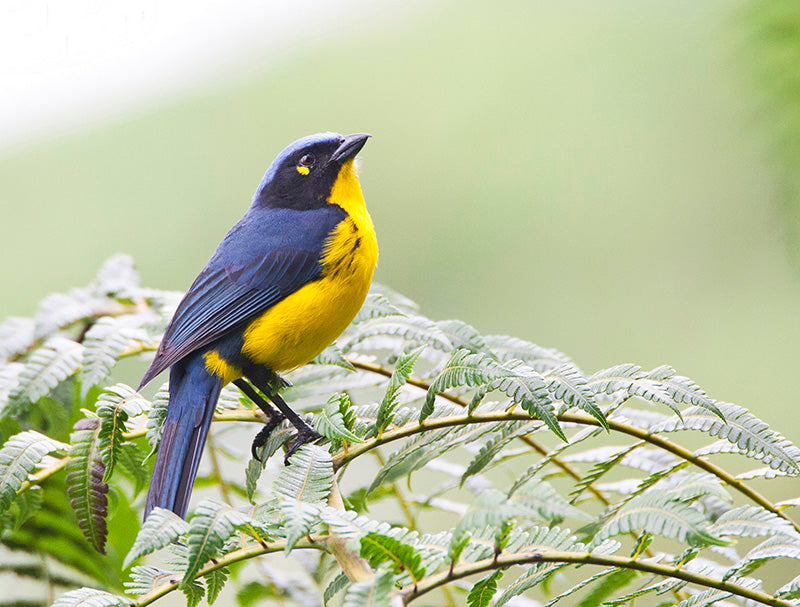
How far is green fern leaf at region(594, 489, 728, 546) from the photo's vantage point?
110cm

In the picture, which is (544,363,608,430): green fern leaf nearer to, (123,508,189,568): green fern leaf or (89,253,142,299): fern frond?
(123,508,189,568): green fern leaf

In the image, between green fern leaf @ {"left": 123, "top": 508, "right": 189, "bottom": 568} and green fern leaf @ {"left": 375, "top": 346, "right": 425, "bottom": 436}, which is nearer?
green fern leaf @ {"left": 123, "top": 508, "right": 189, "bottom": 568}

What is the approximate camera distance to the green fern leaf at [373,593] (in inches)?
42.1

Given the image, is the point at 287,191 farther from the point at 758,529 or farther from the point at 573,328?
the point at 573,328

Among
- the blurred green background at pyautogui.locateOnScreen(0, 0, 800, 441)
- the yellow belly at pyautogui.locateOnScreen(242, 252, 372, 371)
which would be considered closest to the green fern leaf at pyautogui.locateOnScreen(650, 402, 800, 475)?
the yellow belly at pyautogui.locateOnScreen(242, 252, 372, 371)

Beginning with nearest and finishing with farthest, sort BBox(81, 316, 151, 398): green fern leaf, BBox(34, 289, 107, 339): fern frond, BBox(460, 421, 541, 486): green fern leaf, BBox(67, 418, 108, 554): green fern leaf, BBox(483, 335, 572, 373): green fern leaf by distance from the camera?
1. BBox(460, 421, 541, 486): green fern leaf
2. BBox(67, 418, 108, 554): green fern leaf
3. BBox(483, 335, 572, 373): green fern leaf
4. BBox(81, 316, 151, 398): green fern leaf
5. BBox(34, 289, 107, 339): fern frond

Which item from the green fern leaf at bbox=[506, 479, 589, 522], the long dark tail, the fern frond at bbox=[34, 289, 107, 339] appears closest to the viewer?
the green fern leaf at bbox=[506, 479, 589, 522]

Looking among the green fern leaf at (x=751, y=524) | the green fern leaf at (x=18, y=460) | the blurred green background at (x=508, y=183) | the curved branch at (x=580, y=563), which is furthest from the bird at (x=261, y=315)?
the blurred green background at (x=508, y=183)

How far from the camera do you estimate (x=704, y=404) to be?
4.67 ft

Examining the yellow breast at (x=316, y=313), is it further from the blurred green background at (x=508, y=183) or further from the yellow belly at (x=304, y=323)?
the blurred green background at (x=508, y=183)

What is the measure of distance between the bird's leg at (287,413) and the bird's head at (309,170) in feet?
2.22

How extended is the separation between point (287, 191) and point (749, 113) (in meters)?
1.52

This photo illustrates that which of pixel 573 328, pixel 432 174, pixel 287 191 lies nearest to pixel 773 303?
pixel 573 328

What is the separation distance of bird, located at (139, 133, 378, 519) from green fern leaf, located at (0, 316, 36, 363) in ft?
2.02
